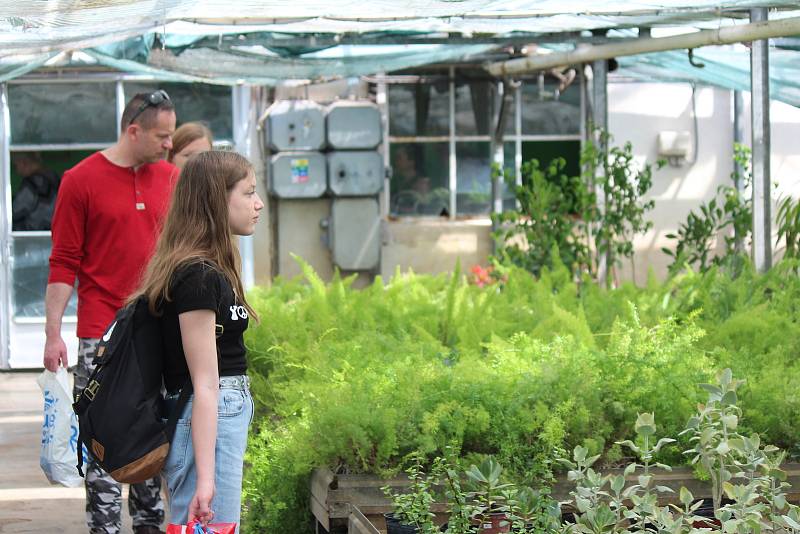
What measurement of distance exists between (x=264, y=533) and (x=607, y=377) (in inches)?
50.7

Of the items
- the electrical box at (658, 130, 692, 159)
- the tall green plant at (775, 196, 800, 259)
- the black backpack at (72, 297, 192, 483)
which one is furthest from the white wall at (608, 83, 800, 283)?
the black backpack at (72, 297, 192, 483)

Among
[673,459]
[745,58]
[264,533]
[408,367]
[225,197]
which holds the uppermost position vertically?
[745,58]

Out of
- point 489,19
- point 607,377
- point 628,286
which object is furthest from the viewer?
point 489,19

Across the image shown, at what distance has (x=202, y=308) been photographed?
9.35 ft

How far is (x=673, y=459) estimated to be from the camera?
3980 mm

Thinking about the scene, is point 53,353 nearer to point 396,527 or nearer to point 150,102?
point 150,102

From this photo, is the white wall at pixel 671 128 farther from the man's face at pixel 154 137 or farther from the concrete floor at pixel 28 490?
the man's face at pixel 154 137

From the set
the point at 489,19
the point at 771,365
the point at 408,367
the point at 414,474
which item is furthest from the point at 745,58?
the point at 414,474

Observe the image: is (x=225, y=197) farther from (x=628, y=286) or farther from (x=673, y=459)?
(x=628, y=286)

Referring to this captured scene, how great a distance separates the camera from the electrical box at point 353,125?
33.8ft

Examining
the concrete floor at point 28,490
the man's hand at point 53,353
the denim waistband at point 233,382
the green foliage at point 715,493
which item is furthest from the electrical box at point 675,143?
the denim waistband at point 233,382

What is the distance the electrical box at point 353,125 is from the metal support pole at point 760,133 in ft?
13.9

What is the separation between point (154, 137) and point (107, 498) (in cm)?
123

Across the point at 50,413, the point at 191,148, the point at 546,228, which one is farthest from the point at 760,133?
the point at 50,413
